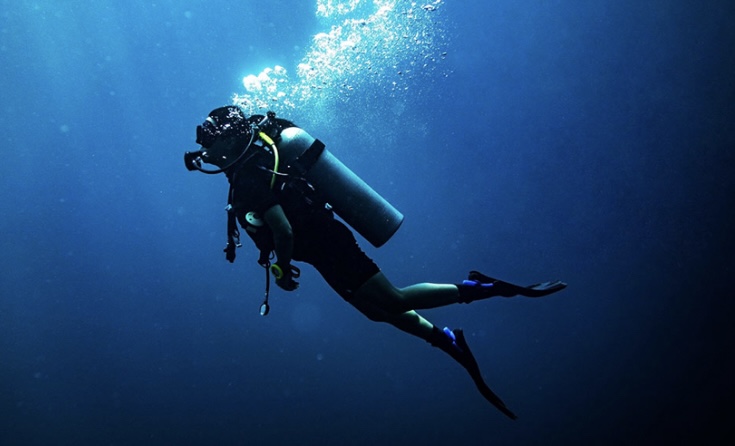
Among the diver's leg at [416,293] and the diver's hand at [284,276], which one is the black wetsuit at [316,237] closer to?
the diver's leg at [416,293]

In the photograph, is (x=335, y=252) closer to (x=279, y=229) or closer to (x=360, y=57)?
(x=279, y=229)

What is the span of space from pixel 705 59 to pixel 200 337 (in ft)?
98.3

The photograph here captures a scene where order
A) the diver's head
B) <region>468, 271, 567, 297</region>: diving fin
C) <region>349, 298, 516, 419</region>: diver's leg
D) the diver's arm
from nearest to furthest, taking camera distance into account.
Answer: the diver's arm < the diver's head < <region>349, 298, 516, 419</region>: diver's leg < <region>468, 271, 567, 297</region>: diving fin

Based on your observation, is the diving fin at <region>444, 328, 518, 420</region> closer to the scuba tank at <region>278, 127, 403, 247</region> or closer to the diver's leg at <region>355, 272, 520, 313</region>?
the diver's leg at <region>355, 272, 520, 313</region>

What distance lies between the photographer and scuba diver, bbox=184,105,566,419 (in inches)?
118

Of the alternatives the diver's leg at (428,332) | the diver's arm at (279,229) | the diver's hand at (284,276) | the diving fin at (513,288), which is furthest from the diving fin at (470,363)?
the diver's arm at (279,229)

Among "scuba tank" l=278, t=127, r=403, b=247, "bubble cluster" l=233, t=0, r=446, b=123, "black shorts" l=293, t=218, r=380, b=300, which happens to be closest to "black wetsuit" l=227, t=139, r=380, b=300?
"black shorts" l=293, t=218, r=380, b=300

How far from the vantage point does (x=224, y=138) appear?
10.1 ft

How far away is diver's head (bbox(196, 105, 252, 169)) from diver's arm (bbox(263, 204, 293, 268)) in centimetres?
52

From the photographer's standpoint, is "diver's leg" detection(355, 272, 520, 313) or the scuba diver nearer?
the scuba diver

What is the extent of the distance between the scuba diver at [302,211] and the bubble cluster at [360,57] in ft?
30.8

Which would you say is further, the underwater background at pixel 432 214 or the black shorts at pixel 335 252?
the underwater background at pixel 432 214

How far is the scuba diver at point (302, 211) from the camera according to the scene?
3.01 metres

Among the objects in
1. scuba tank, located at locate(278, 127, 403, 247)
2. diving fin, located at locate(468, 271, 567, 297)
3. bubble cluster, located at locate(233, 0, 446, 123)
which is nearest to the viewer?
scuba tank, located at locate(278, 127, 403, 247)
